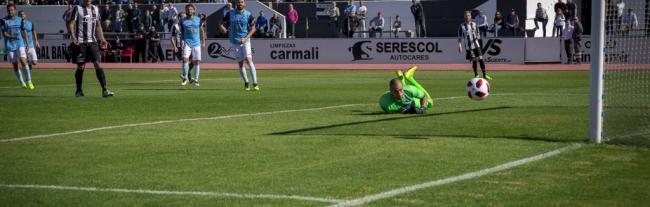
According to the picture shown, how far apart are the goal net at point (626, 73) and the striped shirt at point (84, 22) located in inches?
426

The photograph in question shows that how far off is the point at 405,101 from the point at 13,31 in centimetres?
1432

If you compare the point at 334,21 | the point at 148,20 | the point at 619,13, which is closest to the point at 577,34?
the point at 334,21

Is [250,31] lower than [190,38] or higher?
higher

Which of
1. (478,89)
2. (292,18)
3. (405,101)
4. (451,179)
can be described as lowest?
(451,179)

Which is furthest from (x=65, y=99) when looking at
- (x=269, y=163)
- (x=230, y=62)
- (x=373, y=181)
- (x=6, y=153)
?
(x=230, y=62)

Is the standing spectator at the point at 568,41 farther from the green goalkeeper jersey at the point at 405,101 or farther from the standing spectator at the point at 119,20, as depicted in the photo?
the green goalkeeper jersey at the point at 405,101

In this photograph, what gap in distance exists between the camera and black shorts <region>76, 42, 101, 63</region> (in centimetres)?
2033

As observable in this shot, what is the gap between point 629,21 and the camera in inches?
598

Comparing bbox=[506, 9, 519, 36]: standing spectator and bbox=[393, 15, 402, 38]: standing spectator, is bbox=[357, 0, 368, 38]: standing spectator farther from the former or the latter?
bbox=[506, 9, 519, 36]: standing spectator

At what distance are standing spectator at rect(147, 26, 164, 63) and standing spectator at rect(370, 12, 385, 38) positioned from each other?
10.7 m

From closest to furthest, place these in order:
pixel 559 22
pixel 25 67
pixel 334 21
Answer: pixel 25 67, pixel 559 22, pixel 334 21

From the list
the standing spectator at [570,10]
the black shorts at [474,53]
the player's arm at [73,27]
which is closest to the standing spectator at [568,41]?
the standing spectator at [570,10]

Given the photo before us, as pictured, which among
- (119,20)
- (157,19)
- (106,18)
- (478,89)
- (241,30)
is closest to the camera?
(478,89)

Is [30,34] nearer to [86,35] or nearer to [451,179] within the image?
[86,35]
